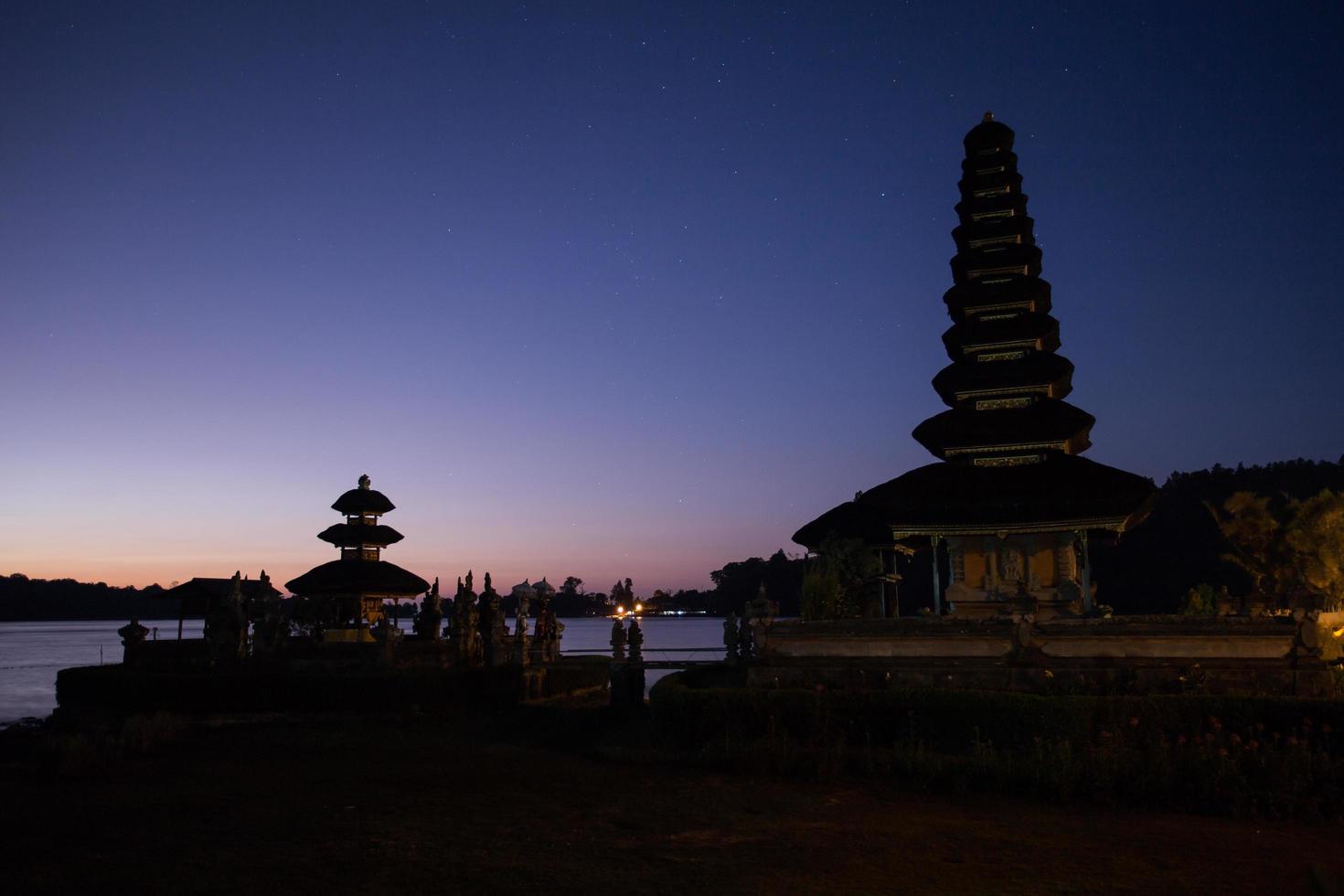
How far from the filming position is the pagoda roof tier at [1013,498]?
84.6 ft

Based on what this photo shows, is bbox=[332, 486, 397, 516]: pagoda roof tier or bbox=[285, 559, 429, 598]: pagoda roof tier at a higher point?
bbox=[332, 486, 397, 516]: pagoda roof tier

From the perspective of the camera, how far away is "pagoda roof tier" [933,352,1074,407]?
3039cm

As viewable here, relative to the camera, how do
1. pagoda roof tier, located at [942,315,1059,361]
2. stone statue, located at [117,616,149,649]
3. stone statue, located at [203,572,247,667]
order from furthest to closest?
stone statue, located at [117,616,149,649] → stone statue, located at [203,572,247,667] → pagoda roof tier, located at [942,315,1059,361]

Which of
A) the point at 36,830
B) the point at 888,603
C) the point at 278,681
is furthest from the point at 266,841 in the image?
the point at 888,603

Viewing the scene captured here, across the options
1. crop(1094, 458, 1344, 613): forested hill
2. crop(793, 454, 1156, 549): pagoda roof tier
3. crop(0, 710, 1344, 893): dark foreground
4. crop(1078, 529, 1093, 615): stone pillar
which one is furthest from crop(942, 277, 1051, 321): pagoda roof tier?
crop(1094, 458, 1344, 613): forested hill

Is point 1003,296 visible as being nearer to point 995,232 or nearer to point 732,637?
point 995,232

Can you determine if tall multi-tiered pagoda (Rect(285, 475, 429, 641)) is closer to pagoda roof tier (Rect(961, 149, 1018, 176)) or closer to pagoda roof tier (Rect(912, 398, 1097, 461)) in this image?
pagoda roof tier (Rect(912, 398, 1097, 461))

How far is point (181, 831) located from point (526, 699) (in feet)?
67.3

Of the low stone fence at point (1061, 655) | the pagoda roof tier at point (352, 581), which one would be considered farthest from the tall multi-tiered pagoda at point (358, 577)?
the low stone fence at point (1061, 655)

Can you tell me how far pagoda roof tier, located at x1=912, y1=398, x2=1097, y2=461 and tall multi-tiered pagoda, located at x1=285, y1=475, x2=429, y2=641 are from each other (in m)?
25.2

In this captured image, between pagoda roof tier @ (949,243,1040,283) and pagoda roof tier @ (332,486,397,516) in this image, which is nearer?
pagoda roof tier @ (949,243,1040,283)

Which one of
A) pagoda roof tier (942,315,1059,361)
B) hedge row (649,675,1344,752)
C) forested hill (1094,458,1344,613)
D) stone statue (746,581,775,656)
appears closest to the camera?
hedge row (649,675,1344,752)

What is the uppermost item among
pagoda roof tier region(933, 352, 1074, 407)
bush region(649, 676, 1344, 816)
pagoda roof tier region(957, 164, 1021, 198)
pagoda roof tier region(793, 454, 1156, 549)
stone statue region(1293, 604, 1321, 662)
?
pagoda roof tier region(957, 164, 1021, 198)

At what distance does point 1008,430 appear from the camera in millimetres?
28938
